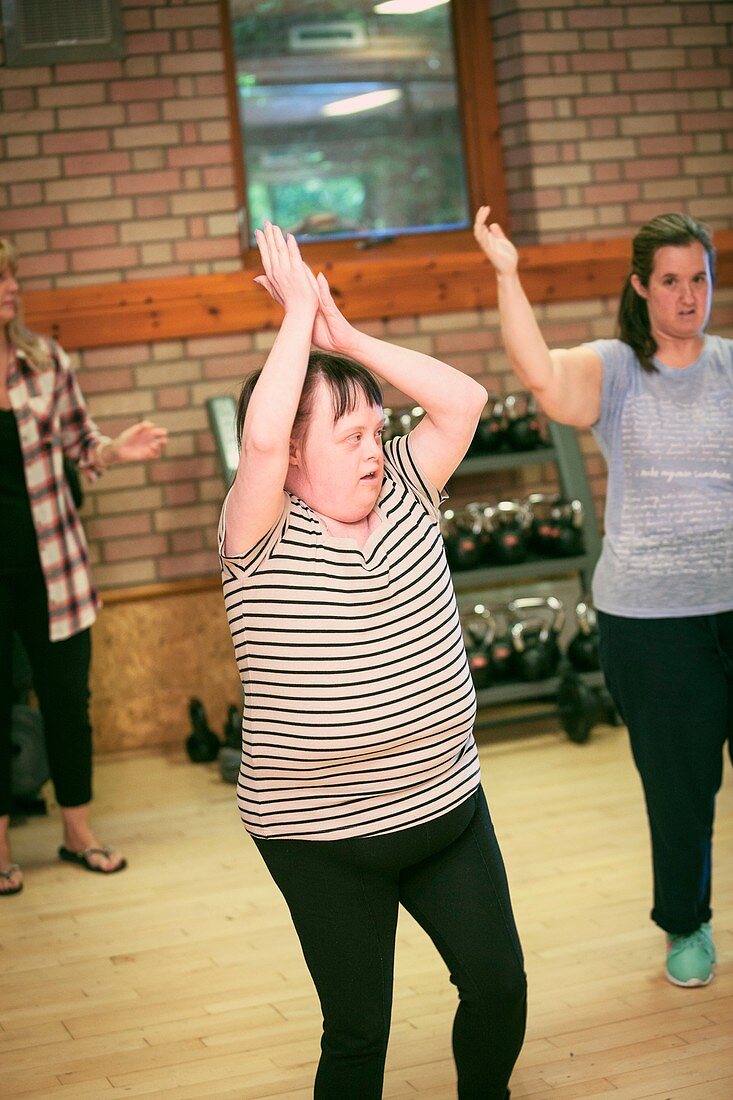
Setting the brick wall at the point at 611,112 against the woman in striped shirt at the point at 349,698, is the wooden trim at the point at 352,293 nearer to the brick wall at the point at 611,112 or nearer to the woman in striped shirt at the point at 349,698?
the brick wall at the point at 611,112

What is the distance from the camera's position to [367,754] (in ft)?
5.66

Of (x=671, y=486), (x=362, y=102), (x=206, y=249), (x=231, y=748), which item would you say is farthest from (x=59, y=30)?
(x=671, y=486)

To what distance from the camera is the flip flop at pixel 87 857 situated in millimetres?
3797

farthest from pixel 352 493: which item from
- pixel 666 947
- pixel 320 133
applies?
pixel 320 133

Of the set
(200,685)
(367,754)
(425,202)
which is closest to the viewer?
(367,754)

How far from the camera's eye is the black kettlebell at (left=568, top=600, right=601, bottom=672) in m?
4.90

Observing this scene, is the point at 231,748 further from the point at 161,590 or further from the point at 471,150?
the point at 471,150

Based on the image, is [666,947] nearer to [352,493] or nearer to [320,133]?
[352,493]

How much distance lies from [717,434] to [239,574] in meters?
1.19

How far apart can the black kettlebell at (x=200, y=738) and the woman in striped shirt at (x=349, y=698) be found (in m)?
3.13

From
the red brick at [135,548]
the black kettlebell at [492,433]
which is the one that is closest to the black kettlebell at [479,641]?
the black kettlebell at [492,433]

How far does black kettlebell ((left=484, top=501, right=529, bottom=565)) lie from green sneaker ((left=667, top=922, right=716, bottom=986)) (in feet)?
7.70

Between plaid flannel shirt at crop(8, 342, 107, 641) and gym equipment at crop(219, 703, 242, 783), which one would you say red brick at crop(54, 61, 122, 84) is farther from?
gym equipment at crop(219, 703, 242, 783)

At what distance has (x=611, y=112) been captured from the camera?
5605mm
